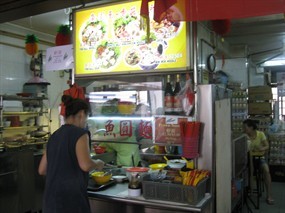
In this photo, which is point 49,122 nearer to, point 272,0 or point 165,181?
point 165,181

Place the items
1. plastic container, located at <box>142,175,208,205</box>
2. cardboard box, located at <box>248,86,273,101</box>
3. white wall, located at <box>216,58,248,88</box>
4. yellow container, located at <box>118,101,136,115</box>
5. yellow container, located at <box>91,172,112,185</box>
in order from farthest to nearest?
cardboard box, located at <box>248,86,273,101</box> < white wall, located at <box>216,58,248,88</box> < yellow container, located at <box>118,101,136,115</box> < yellow container, located at <box>91,172,112,185</box> < plastic container, located at <box>142,175,208,205</box>

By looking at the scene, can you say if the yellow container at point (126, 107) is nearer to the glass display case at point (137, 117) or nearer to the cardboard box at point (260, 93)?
the glass display case at point (137, 117)

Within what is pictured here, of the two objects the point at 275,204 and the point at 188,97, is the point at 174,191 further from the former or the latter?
the point at 275,204

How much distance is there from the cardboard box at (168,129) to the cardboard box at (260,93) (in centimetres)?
595

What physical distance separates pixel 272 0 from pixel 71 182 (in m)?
1.83

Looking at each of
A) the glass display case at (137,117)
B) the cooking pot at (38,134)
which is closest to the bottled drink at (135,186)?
the glass display case at (137,117)

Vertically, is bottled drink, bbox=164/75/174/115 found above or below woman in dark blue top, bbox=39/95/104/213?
above

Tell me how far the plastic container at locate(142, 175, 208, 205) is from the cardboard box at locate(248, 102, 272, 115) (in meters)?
6.19

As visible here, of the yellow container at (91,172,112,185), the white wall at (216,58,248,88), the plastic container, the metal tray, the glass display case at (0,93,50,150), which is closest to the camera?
the plastic container

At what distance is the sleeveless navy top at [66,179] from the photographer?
6.99 feet

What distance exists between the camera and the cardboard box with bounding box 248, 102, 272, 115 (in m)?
7.82

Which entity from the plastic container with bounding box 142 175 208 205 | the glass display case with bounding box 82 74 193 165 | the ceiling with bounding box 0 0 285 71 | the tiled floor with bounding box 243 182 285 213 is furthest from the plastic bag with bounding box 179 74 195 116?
the tiled floor with bounding box 243 182 285 213

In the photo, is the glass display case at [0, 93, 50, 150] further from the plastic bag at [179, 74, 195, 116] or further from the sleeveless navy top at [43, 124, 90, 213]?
the plastic bag at [179, 74, 195, 116]

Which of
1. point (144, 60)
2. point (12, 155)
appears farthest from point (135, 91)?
point (12, 155)
